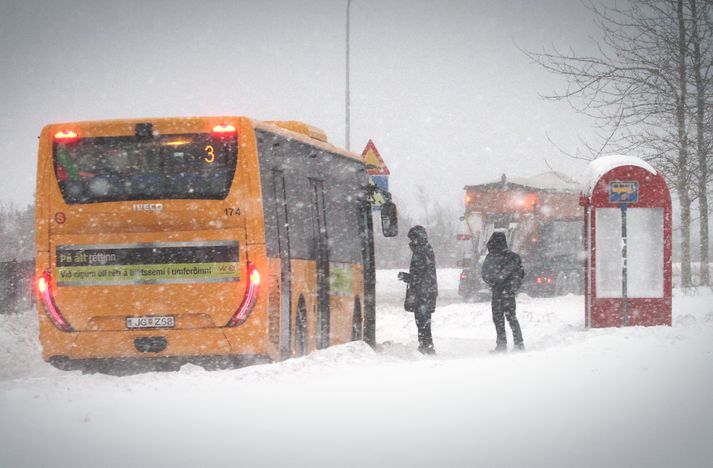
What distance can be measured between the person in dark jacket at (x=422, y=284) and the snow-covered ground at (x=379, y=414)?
315 cm

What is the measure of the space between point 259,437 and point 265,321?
3461 mm

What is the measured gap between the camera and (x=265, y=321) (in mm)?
9641

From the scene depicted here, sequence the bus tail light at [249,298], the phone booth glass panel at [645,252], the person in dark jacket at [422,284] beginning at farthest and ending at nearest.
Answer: the phone booth glass panel at [645,252], the person in dark jacket at [422,284], the bus tail light at [249,298]

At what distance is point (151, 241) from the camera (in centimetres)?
954

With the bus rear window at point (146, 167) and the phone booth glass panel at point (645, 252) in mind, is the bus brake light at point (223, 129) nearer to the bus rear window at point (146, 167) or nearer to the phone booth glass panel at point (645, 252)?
the bus rear window at point (146, 167)

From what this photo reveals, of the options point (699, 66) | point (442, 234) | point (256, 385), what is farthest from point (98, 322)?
point (442, 234)

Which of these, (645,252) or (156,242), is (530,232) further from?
(156,242)

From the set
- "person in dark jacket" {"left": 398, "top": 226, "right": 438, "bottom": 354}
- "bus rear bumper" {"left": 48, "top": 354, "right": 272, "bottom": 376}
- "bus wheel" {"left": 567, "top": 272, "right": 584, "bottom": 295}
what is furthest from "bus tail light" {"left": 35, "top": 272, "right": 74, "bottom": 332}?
"bus wheel" {"left": 567, "top": 272, "right": 584, "bottom": 295}

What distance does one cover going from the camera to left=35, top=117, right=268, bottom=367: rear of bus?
9500 millimetres

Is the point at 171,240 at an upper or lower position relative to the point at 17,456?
upper

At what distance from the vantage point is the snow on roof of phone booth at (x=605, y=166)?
14.8 metres

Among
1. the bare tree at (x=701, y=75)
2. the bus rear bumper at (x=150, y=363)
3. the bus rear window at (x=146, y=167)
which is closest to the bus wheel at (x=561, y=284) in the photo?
the bare tree at (x=701, y=75)

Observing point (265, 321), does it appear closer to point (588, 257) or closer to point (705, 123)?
point (588, 257)

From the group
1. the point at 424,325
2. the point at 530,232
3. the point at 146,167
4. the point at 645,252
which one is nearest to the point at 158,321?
the point at 146,167
